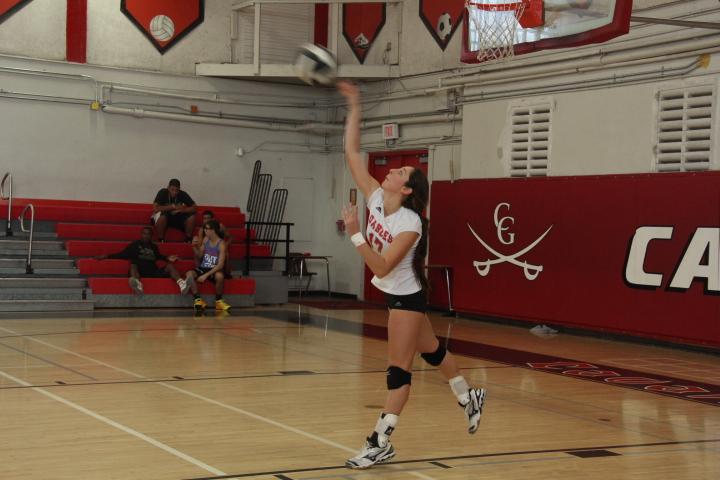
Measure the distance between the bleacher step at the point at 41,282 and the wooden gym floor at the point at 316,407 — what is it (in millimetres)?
2158

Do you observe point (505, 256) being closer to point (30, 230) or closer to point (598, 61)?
point (598, 61)

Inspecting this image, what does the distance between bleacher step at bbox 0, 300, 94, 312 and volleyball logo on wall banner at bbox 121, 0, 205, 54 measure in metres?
5.95

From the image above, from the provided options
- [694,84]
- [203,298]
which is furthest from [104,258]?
[694,84]

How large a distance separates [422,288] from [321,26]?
49.6 feet

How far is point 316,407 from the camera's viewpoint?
8.08 metres

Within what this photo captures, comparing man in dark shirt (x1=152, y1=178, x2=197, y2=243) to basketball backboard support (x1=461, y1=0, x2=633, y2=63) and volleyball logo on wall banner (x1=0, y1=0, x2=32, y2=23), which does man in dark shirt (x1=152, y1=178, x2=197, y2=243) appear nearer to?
volleyball logo on wall banner (x1=0, y1=0, x2=32, y2=23)

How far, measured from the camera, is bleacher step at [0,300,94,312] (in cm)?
1517

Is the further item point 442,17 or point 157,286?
point 442,17

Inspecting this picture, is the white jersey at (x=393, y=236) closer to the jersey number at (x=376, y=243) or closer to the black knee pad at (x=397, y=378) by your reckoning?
the jersey number at (x=376, y=243)

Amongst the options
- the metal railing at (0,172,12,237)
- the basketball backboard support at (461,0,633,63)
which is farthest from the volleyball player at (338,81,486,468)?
the metal railing at (0,172,12,237)

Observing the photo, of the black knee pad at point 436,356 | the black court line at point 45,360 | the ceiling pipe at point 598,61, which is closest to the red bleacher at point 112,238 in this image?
the ceiling pipe at point 598,61

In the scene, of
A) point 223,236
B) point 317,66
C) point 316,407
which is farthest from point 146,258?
point 317,66

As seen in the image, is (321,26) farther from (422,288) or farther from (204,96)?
(422,288)

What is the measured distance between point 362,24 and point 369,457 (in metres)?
14.9
